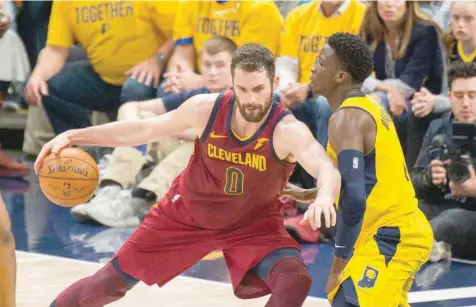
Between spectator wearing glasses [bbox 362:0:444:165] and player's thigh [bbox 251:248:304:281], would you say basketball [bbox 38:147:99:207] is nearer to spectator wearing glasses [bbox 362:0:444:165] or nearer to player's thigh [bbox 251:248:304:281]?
player's thigh [bbox 251:248:304:281]

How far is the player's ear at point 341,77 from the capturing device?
447cm

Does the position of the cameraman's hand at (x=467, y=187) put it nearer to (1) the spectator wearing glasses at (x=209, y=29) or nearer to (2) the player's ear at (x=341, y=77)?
(1) the spectator wearing glasses at (x=209, y=29)

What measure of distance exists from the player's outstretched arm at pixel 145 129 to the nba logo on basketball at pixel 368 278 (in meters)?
1.02

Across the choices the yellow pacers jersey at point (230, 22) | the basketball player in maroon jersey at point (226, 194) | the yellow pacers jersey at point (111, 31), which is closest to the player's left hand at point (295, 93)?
the yellow pacers jersey at point (230, 22)

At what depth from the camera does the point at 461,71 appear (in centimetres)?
642

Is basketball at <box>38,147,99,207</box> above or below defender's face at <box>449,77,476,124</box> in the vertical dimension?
below

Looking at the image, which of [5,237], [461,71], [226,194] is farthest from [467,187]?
[5,237]

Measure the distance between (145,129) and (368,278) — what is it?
4.16ft

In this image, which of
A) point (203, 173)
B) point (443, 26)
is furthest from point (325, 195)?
point (443, 26)

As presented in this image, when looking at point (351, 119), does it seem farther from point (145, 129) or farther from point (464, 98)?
point (464, 98)

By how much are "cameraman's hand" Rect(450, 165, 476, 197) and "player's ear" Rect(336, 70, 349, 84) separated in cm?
208

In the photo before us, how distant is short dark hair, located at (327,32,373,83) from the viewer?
4.45 metres

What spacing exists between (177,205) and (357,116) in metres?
1.02

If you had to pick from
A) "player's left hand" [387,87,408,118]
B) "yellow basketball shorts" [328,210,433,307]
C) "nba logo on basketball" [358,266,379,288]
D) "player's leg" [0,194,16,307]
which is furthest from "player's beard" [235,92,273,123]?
"player's left hand" [387,87,408,118]
